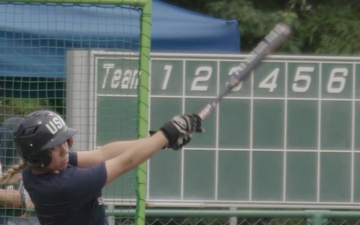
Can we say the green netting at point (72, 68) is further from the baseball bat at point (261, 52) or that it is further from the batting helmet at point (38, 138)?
the batting helmet at point (38, 138)

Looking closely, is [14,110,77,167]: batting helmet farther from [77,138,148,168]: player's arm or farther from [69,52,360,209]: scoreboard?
[69,52,360,209]: scoreboard

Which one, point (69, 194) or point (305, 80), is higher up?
point (305, 80)

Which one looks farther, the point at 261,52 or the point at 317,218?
the point at 317,218

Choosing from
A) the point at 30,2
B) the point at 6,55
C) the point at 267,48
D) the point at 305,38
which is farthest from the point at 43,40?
the point at 305,38

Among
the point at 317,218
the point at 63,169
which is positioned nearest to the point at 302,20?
the point at 317,218

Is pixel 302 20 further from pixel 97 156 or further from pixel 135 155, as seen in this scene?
pixel 135 155

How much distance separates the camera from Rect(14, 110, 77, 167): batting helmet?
5.43 meters

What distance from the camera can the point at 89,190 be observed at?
17.9 feet

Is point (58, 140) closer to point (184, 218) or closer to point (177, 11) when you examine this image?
point (184, 218)

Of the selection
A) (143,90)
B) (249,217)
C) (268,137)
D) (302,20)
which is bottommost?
(249,217)

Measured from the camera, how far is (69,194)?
5.47 metres

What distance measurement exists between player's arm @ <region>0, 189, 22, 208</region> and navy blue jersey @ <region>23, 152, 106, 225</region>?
1075 millimetres

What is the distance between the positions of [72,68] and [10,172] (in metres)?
0.90

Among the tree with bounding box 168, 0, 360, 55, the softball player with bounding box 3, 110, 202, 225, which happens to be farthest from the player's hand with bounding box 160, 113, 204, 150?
the tree with bounding box 168, 0, 360, 55
